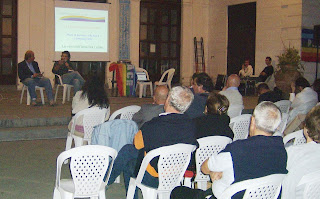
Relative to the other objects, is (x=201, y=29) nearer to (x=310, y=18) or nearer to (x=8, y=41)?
(x=310, y=18)

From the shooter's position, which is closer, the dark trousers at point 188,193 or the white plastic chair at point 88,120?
the dark trousers at point 188,193

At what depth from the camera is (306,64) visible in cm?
1283

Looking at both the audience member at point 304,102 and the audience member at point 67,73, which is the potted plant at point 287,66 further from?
the audience member at point 304,102

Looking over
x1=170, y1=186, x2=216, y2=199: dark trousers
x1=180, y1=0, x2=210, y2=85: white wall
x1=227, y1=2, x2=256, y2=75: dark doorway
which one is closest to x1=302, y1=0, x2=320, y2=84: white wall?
x1=227, y1=2, x2=256, y2=75: dark doorway

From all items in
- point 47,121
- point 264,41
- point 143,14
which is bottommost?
point 47,121

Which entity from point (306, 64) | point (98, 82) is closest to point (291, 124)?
point (98, 82)

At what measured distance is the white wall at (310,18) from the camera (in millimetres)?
12578

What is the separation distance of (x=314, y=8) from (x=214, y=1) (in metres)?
3.74

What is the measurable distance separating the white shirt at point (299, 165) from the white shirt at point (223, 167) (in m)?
0.35

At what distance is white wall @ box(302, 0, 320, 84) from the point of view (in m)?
12.6

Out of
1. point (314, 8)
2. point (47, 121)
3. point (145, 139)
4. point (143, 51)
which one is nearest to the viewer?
point (145, 139)

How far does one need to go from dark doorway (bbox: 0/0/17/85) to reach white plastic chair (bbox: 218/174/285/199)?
1116 centimetres

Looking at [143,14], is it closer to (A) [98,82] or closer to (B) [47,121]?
(B) [47,121]

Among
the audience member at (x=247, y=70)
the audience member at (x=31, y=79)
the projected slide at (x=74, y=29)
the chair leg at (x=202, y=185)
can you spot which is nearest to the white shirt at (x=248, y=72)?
the audience member at (x=247, y=70)
